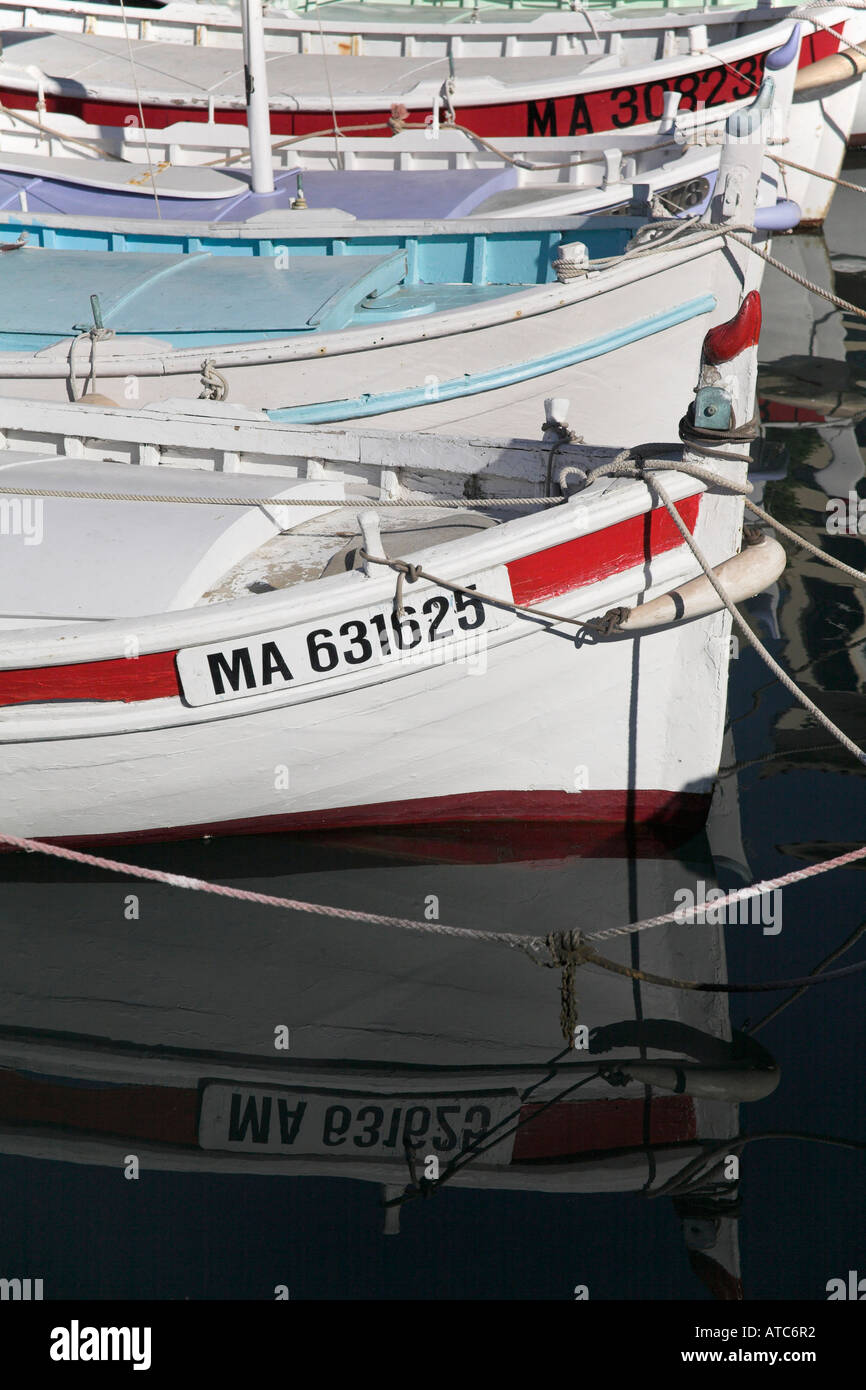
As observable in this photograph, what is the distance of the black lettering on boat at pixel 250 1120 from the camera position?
4.86m

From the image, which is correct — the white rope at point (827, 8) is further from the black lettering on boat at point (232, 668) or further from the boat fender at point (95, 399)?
the black lettering on boat at point (232, 668)

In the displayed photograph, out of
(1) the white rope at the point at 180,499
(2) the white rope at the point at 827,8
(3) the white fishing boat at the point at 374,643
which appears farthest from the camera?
(2) the white rope at the point at 827,8

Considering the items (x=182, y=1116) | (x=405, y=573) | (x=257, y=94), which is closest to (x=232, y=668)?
(x=405, y=573)

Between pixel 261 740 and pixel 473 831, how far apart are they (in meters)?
1.13

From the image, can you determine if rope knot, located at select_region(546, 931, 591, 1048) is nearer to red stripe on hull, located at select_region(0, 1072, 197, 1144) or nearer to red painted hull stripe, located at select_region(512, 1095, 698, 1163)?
red painted hull stripe, located at select_region(512, 1095, 698, 1163)

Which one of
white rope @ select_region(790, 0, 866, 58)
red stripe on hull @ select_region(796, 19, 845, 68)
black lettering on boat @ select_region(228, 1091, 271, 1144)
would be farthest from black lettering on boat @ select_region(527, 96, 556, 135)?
black lettering on boat @ select_region(228, 1091, 271, 1144)

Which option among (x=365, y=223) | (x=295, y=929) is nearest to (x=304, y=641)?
(x=295, y=929)

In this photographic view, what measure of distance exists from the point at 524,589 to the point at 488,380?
2862mm

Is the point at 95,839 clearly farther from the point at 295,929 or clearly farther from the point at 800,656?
the point at 800,656

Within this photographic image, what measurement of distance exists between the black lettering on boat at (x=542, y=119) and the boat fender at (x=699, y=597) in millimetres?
8068

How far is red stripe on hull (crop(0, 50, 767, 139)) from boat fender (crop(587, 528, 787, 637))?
7.90m

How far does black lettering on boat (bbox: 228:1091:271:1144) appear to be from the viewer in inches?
191

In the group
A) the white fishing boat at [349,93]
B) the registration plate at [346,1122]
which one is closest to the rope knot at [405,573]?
the registration plate at [346,1122]
